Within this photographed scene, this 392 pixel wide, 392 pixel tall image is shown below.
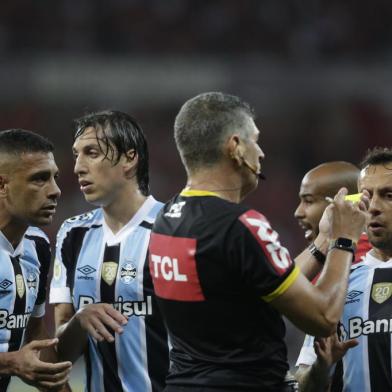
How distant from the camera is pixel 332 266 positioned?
3457mm

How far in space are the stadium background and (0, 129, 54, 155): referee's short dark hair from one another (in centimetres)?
789

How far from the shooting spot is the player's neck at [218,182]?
355cm

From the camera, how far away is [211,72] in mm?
14344

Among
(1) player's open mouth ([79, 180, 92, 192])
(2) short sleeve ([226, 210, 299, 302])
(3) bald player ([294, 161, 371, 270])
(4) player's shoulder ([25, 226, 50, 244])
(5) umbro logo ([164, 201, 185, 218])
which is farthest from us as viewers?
(3) bald player ([294, 161, 371, 270])

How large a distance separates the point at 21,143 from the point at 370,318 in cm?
191

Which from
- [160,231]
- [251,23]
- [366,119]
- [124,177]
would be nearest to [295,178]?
[366,119]

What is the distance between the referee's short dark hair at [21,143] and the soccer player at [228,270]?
1.23m

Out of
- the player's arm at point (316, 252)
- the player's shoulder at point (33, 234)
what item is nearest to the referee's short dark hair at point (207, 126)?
the player's arm at point (316, 252)

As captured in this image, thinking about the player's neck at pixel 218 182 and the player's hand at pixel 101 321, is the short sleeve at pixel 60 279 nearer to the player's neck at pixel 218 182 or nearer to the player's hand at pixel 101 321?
the player's hand at pixel 101 321

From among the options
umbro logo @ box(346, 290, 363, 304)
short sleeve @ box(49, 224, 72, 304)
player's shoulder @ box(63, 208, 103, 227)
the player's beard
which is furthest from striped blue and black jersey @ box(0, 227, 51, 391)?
the player's beard

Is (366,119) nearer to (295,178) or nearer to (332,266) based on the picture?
(295,178)

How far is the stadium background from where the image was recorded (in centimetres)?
1367

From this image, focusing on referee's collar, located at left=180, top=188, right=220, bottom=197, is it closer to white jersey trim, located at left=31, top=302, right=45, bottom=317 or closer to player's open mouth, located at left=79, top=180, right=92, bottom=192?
player's open mouth, located at left=79, top=180, right=92, bottom=192

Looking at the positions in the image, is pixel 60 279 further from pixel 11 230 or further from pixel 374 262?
pixel 374 262
